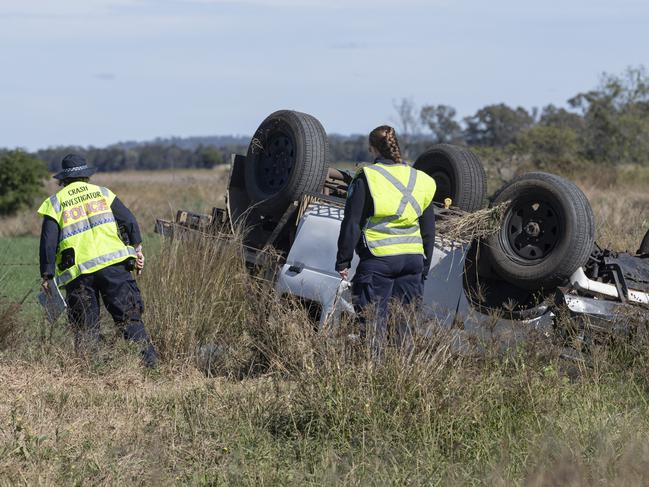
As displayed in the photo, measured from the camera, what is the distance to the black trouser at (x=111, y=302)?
27.3 ft

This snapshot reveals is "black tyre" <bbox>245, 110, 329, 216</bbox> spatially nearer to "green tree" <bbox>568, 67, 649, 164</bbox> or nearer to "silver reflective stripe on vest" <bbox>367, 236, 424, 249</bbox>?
"silver reflective stripe on vest" <bbox>367, 236, 424, 249</bbox>

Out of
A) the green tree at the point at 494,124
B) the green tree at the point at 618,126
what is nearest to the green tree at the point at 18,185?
the green tree at the point at 618,126

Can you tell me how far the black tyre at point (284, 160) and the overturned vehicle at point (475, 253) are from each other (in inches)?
0.4

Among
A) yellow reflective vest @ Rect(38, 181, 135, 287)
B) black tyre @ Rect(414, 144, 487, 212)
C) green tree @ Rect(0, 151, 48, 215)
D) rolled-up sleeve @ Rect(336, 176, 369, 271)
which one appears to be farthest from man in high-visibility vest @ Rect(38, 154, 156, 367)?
green tree @ Rect(0, 151, 48, 215)

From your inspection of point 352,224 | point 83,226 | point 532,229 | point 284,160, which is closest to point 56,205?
point 83,226

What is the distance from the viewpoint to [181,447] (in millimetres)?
6039

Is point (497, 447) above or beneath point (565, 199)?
beneath

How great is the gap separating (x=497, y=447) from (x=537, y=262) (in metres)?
1.97

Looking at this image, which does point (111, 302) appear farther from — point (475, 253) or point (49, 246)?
point (475, 253)

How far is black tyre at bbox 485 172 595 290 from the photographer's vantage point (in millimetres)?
7297

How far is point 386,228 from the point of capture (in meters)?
7.56

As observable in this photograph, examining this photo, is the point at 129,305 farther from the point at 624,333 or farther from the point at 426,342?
the point at 624,333

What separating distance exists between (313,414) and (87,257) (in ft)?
9.24

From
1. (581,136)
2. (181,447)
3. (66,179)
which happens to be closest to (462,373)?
(181,447)
